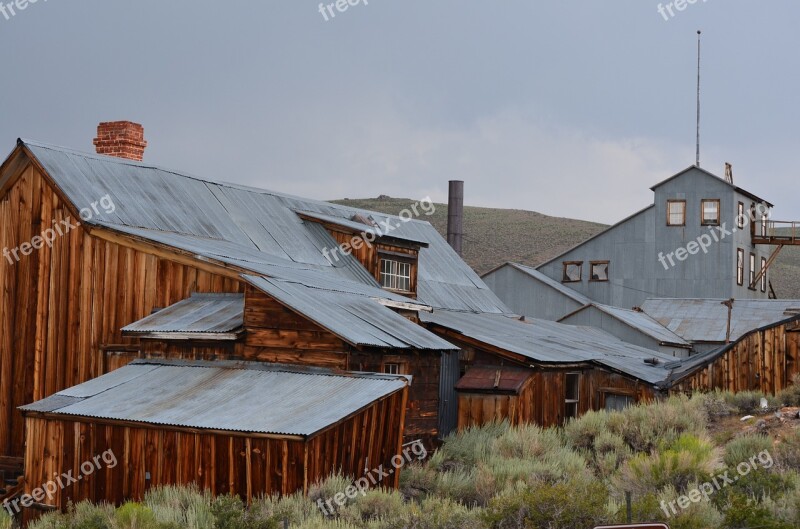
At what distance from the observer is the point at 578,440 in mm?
20812

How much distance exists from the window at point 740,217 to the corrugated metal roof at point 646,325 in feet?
27.3

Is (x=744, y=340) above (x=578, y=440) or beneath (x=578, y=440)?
above

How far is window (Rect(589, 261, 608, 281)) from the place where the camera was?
52406mm

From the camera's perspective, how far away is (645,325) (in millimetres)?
43406

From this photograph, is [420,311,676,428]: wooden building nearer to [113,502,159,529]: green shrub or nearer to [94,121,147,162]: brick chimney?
[94,121,147,162]: brick chimney

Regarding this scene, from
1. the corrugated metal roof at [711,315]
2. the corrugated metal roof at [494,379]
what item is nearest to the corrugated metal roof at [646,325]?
the corrugated metal roof at [711,315]

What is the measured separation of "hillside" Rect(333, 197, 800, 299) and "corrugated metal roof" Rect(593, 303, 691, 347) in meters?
44.4

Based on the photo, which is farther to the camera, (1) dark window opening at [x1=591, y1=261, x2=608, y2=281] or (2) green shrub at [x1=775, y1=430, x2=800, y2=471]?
(1) dark window opening at [x1=591, y1=261, x2=608, y2=281]

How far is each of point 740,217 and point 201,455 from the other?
40056mm

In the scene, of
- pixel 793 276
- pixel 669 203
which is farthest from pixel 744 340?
pixel 793 276

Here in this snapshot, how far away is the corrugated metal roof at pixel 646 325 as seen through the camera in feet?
136

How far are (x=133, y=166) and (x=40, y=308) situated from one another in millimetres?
4785

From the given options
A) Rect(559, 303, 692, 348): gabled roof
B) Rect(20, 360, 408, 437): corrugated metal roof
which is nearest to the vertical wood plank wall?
Rect(20, 360, 408, 437): corrugated metal roof

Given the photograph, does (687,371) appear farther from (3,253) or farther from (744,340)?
(3,253)
